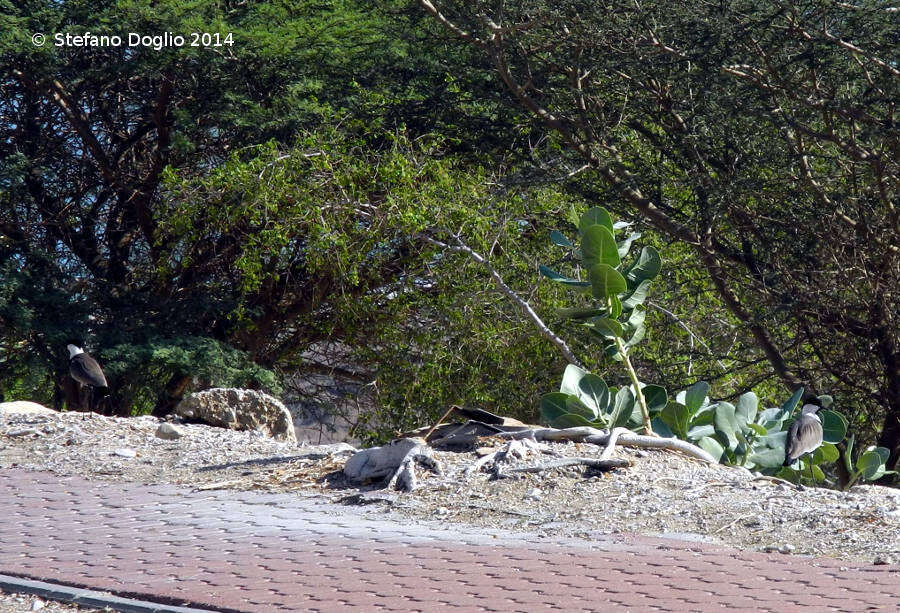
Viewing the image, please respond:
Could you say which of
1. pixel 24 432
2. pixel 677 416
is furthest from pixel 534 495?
pixel 24 432

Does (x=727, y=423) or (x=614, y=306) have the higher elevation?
(x=614, y=306)

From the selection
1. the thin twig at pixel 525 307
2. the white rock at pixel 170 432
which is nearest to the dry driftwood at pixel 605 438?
the thin twig at pixel 525 307

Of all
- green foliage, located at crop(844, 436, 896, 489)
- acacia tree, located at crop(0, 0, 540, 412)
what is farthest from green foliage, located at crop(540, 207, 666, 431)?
acacia tree, located at crop(0, 0, 540, 412)

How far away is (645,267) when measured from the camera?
7.97m

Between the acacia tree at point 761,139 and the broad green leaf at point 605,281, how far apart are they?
148 inches

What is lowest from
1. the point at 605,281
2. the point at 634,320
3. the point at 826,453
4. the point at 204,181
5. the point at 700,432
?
the point at 826,453

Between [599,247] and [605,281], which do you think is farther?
[599,247]

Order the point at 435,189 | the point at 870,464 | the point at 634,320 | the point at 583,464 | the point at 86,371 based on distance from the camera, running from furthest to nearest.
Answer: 1. the point at 435,189
2. the point at 86,371
3. the point at 870,464
4. the point at 634,320
5. the point at 583,464

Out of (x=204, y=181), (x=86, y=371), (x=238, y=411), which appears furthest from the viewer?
(x=204, y=181)

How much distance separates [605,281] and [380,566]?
3285 mm

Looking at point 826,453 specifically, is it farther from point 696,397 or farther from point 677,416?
point 677,416

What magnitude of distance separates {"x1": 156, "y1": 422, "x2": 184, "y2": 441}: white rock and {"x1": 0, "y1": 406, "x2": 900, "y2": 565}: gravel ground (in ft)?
0.51

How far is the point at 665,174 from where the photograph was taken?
12.6 metres

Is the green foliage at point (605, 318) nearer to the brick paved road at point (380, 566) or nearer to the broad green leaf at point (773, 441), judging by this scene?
the broad green leaf at point (773, 441)
